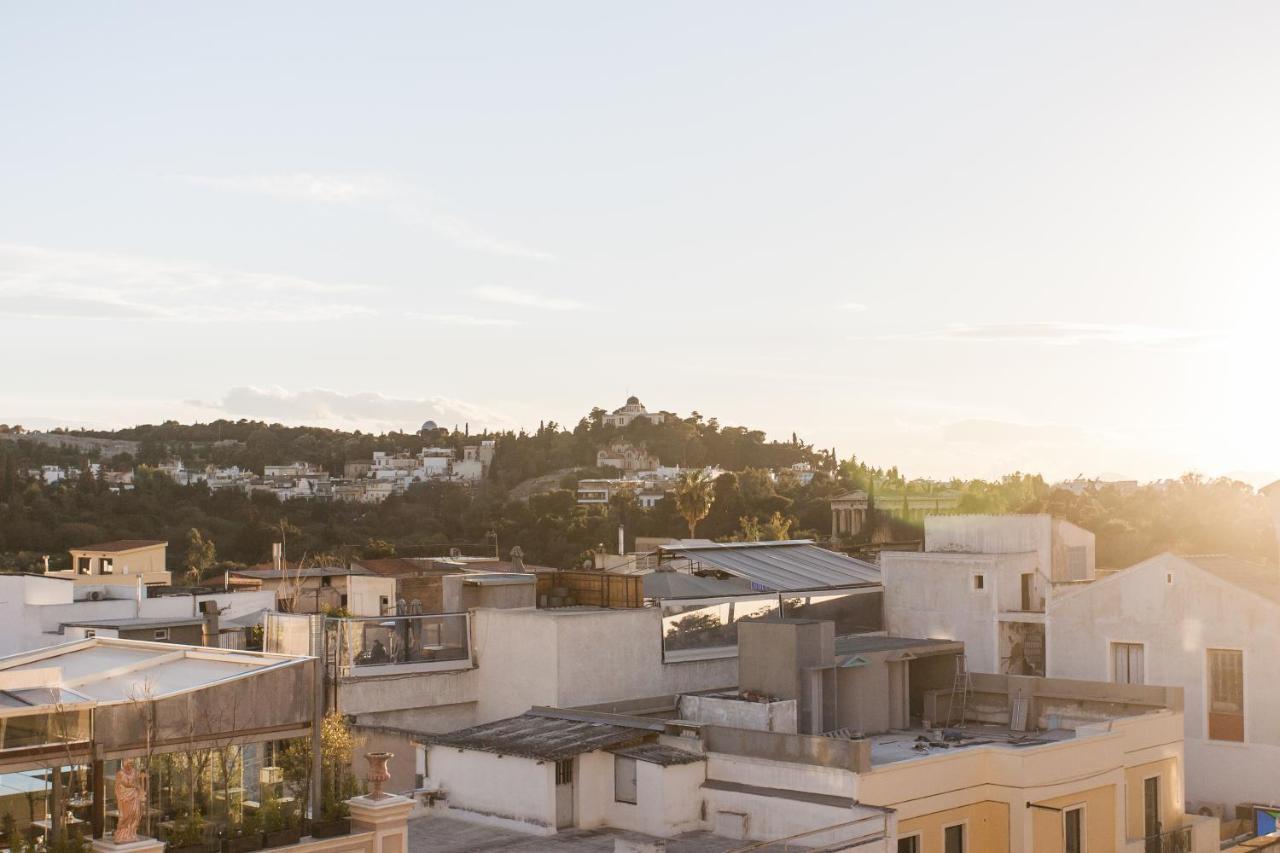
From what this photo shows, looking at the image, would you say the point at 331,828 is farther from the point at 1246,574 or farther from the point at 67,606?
the point at 67,606

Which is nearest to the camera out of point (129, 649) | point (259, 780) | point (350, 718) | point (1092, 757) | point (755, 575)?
point (259, 780)

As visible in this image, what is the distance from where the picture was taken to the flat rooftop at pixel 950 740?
76.2 ft

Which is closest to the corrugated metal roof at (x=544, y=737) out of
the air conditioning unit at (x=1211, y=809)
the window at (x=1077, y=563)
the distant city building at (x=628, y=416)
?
the air conditioning unit at (x=1211, y=809)

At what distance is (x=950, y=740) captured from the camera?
24688mm

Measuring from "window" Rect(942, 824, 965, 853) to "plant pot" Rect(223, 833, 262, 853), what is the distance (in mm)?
11639

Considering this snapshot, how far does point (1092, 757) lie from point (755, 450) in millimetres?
147982

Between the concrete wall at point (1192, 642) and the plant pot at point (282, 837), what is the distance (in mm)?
20109

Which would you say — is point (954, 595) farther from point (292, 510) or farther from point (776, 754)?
point (292, 510)

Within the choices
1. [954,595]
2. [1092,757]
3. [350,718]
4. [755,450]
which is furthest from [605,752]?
[755,450]

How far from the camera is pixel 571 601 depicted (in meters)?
32.5

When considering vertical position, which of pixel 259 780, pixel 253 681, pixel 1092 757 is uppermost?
pixel 253 681

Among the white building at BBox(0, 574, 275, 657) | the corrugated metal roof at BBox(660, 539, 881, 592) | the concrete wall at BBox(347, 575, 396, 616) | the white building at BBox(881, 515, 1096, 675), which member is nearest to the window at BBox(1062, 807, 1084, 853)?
the white building at BBox(881, 515, 1096, 675)

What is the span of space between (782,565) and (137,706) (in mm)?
23285

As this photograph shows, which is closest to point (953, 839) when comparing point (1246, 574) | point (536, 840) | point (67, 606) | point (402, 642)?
point (536, 840)
